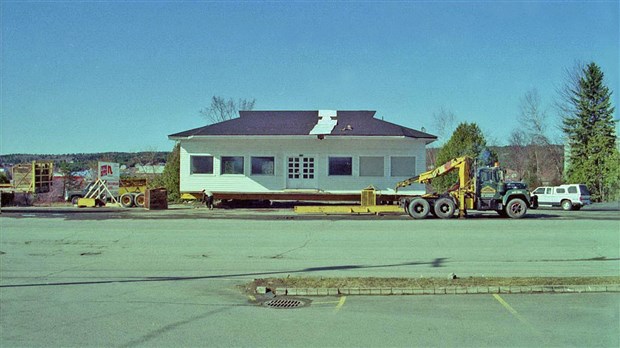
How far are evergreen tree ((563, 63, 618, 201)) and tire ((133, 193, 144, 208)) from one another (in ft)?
122

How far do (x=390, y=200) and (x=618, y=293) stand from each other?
23.6 metres

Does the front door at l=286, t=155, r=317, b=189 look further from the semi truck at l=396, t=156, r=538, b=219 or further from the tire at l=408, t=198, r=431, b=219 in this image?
the tire at l=408, t=198, r=431, b=219

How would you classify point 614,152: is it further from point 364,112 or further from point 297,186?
point 297,186

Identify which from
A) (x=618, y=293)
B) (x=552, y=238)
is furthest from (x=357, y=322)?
(x=552, y=238)

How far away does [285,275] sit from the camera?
472 inches

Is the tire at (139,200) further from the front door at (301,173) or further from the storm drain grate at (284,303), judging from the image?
the storm drain grate at (284,303)

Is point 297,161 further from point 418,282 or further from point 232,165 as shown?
point 418,282

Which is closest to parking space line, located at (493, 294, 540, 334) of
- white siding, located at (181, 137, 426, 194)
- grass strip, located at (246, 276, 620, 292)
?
grass strip, located at (246, 276, 620, 292)

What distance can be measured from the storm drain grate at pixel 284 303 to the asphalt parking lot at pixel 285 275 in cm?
20

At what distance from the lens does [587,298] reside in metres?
9.13

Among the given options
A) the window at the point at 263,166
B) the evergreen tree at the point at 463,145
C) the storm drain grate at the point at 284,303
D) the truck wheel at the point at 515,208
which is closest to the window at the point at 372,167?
the window at the point at 263,166

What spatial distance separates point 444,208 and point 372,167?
26.3ft

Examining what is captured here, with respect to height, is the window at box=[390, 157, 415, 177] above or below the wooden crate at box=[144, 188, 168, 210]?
above

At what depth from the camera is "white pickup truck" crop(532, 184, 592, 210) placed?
3769cm
